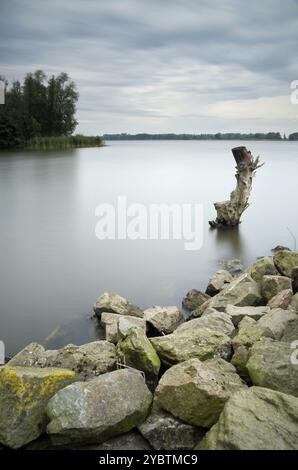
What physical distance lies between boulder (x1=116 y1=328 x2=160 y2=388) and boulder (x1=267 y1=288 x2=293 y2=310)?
6.99ft

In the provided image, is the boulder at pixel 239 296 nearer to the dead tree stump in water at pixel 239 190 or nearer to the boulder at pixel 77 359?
the boulder at pixel 77 359

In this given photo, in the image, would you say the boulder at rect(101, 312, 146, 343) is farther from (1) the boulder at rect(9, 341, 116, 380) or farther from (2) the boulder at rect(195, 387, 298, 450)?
(2) the boulder at rect(195, 387, 298, 450)

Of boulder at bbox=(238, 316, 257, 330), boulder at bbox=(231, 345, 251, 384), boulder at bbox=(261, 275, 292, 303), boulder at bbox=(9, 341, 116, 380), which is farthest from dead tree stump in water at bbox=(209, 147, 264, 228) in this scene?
boulder at bbox=(231, 345, 251, 384)

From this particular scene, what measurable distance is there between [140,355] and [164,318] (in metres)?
2.25

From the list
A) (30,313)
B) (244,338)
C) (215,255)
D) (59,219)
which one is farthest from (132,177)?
(244,338)

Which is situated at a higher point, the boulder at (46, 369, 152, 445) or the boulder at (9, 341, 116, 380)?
the boulder at (46, 369, 152, 445)

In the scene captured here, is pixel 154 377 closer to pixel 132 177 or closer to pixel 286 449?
pixel 286 449

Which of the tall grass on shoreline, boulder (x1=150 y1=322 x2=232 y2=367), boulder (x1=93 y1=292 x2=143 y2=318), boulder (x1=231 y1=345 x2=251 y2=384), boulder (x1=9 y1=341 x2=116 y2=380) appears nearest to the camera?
boulder (x1=231 y1=345 x2=251 y2=384)

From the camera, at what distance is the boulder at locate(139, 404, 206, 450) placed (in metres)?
3.43

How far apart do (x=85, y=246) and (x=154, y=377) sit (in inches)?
308

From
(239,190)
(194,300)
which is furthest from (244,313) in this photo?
(239,190)

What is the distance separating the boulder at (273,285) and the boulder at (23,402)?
3.67 m

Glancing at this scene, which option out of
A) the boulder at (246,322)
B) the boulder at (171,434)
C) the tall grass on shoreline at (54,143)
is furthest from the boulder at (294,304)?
the tall grass on shoreline at (54,143)

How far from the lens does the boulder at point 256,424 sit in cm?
295
